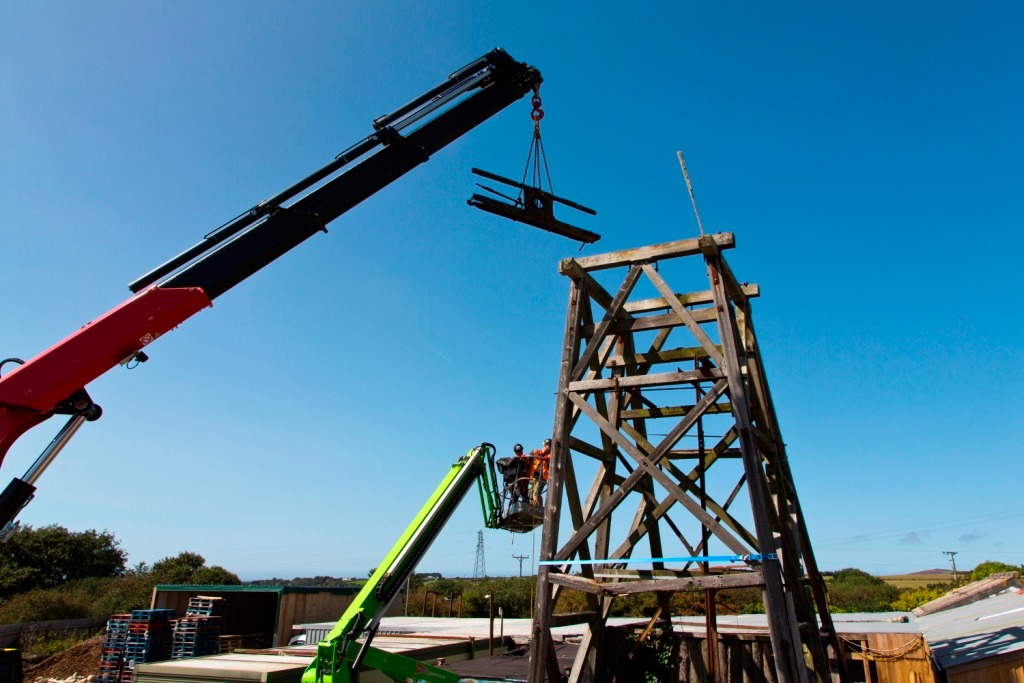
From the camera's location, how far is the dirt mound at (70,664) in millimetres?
24750

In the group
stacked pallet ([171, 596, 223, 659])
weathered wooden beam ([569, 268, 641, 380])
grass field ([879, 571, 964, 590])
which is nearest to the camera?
weathered wooden beam ([569, 268, 641, 380])

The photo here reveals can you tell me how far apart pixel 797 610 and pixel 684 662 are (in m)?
1.93

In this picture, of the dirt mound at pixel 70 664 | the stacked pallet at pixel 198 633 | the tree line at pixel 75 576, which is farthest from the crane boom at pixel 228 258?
the tree line at pixel 75 576

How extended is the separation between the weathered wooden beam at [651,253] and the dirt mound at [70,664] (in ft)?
86.1

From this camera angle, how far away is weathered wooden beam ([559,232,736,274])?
6711 mm

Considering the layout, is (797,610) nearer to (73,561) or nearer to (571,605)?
(571,605)

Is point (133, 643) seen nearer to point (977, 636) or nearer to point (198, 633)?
point (198, 633)

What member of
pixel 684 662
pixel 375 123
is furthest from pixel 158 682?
pixel 375 123

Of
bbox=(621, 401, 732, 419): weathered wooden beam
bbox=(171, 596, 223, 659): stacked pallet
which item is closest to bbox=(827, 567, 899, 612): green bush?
bbox=(171, 596, 223, 659): stacked pallet

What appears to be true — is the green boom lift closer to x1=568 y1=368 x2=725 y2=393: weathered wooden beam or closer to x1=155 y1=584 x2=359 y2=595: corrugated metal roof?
x1=568 y1=368 x2=725 y2=393: weathered wooden beam

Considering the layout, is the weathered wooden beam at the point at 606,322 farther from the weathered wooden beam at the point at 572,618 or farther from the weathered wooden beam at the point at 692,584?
the weathered wooden beam at the point at 572,618

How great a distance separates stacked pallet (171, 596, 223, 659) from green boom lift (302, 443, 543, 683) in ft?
49.0

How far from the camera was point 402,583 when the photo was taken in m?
9.53

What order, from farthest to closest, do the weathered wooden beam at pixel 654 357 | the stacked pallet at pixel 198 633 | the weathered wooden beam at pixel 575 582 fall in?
1. the stacked pallet at pixel 198 633
2. the weathered wooden beam at pixel 654 357
3. the weathered wooden beam at pixel 575 582
